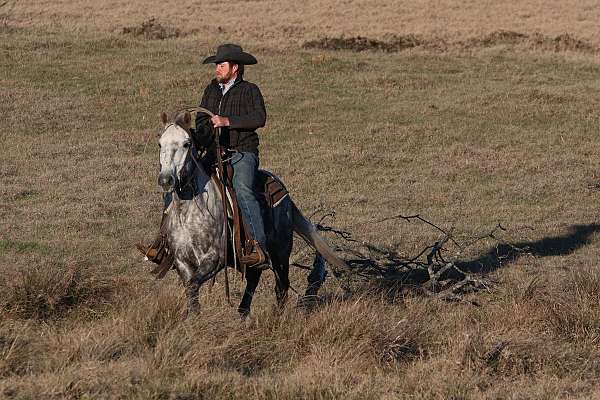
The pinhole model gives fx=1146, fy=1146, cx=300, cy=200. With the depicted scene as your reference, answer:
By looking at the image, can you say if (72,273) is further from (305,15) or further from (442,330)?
(305,15)

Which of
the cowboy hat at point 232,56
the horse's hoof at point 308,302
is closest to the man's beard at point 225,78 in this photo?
the cowboy hat at point 232,56

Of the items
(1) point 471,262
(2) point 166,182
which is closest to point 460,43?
(1) point 471,262

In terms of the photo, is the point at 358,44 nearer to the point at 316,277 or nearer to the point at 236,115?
the point at 316,277

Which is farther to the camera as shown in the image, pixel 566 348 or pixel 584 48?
pixel 584 48

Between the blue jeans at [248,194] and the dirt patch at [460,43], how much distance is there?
989 inches

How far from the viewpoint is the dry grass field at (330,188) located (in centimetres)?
759

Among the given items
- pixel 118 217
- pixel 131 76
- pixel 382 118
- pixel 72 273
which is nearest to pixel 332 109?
pixel 382 118

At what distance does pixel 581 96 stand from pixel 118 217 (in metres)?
14.9

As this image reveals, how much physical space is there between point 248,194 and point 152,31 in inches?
1075

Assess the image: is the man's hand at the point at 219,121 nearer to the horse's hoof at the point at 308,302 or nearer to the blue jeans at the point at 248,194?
the blue jeans at the point at 248,194

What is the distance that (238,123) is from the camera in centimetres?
916

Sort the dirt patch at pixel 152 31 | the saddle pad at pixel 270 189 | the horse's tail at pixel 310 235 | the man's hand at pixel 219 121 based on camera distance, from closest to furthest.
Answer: the man's hand at pixel 219 121 → the saddle pad at pixel 270 189 → the horse's tail at pixel 310 235 → the dirt patch at pixel 152 31

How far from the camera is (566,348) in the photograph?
8469 millimetres

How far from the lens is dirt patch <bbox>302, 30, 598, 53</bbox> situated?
113 feet
